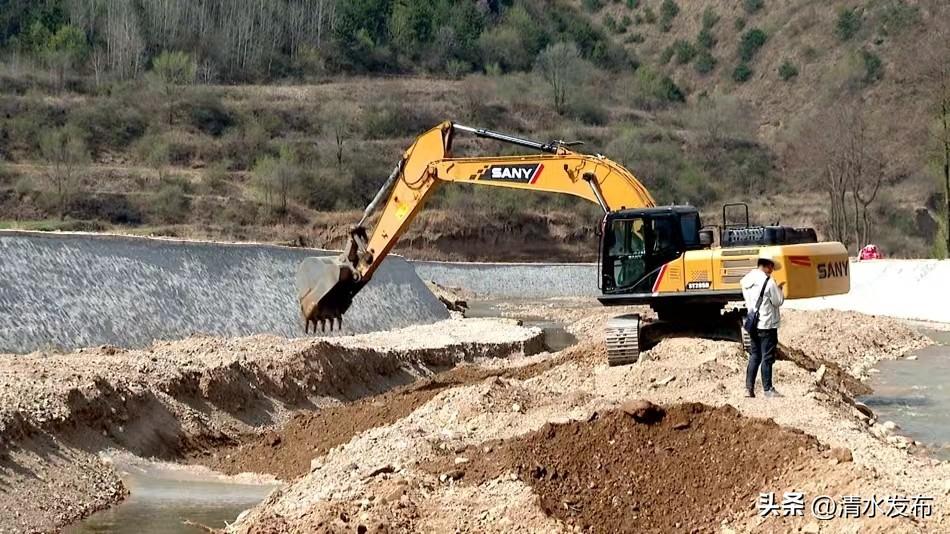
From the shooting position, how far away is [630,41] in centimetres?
17400

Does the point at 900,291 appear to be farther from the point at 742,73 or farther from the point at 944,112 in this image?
the point at 742,73

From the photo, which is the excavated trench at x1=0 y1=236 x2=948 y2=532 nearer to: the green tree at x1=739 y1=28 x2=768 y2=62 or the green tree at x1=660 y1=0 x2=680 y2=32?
the green tree at x1=739 y1=28 x2=768 y2=62

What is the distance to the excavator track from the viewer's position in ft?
66.9

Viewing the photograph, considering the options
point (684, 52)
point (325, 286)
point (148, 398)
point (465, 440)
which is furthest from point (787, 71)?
point (465, 440)

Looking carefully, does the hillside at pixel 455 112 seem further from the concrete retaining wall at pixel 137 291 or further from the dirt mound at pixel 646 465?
the dirt mound at pixel 646 465

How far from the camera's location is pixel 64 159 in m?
78.5

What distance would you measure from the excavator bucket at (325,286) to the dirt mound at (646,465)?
1012cm

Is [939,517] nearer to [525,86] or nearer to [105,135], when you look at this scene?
[105,135]

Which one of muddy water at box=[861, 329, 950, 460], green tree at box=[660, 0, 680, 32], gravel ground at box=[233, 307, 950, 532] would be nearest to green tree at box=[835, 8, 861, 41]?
green tree at box=[660, 0, 680, 32]

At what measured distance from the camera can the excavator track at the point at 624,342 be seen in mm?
20406

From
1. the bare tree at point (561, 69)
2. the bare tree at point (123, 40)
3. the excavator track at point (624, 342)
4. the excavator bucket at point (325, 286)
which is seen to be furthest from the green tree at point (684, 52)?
the excavator track at point (624, 342)

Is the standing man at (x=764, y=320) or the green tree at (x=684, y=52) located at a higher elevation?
the green tree at (x=684, y=52)

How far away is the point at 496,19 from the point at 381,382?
140m

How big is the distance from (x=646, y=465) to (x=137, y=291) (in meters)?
15.7
